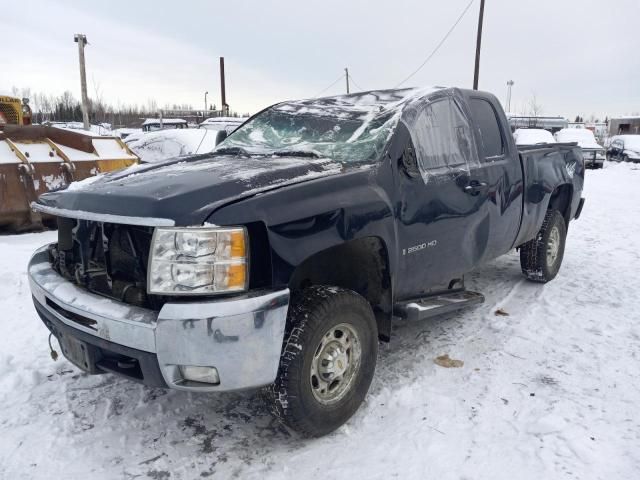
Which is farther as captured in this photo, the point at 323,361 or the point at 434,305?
the point at 434,305

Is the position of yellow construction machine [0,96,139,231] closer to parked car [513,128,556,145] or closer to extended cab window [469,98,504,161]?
extended cab window [469,98,504,161]

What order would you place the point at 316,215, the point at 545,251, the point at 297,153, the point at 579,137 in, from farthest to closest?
the point at 579,137, the point at 545,251, the point at 297,153, the point at 316,215

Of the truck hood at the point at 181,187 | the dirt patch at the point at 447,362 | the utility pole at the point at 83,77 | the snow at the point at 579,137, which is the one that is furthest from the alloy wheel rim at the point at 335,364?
the utility pole at the point at 83,77

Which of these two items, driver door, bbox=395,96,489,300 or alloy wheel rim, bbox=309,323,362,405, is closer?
alloy wheel rim, bbox=309,323,362,405

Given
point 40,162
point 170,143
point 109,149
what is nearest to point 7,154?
point 40,162

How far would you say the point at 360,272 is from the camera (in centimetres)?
306

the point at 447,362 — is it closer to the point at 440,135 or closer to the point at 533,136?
the point at 440,135

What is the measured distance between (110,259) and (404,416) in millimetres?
1845

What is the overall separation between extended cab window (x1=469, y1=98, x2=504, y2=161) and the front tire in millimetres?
1994

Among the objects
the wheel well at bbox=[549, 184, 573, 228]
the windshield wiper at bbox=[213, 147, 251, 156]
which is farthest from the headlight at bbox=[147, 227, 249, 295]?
the wheel well at bbox=[549, 184, 573, 228]

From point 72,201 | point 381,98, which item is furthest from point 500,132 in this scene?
point 72,201

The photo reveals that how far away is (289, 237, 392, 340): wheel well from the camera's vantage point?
284 centimetres

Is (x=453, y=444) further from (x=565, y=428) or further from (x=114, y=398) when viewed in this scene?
(x=114, y=398)

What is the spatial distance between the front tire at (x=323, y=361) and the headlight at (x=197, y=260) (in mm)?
439
